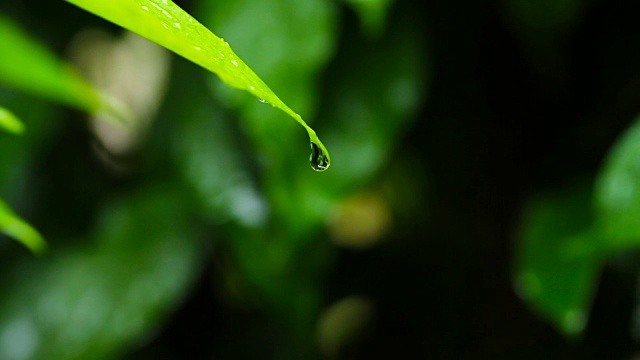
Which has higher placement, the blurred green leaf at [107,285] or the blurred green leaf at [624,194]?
the blurred green leaf at [624,194]

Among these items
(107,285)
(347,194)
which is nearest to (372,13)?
(347,194)

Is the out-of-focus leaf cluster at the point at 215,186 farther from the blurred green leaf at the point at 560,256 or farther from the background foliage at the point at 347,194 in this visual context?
the blurred green leaf at the point at 560,256

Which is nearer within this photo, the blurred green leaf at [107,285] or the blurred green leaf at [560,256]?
the blurred green leaf at [560,256]

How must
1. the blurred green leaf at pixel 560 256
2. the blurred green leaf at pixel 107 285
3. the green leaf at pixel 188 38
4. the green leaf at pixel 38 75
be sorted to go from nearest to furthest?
1. the green leaf at pixel 188 38
2. the green leaf at pixel 38 75
3. the blurred green leaf at pixel 560 256
4. the blurred green leaf at pixel 107 285

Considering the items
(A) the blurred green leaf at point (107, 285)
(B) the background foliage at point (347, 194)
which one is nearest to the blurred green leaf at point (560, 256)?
(B) the background foliage at point (347, 194)

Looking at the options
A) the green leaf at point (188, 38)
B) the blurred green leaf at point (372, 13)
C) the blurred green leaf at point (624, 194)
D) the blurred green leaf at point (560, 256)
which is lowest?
the blurred green leaf at point (560, 256)

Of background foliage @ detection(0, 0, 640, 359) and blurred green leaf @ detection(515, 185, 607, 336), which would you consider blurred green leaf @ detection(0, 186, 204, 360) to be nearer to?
background foliage @ detection(0, 0, 640, 359)

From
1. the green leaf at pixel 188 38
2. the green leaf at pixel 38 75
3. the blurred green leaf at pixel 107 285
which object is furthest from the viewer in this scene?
the blurred green leaf at pixel 107 285

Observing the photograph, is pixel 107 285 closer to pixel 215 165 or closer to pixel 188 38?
pixel 215 165

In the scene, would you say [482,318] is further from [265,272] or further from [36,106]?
[36,106]
